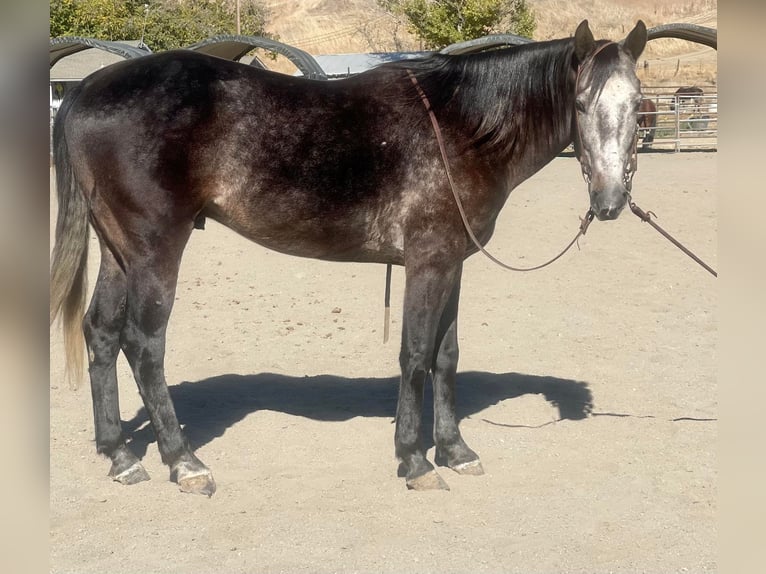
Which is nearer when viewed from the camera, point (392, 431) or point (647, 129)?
point (392, 431)

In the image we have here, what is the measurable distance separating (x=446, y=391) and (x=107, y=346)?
1902mm

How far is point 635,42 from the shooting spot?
13.4ft

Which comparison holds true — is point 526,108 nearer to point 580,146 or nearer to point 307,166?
point 580,146

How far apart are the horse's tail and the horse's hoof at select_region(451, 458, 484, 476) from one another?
2.20 meters

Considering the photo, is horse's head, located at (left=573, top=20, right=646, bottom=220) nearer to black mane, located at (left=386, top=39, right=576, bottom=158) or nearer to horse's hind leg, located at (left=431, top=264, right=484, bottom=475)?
black mane, located at (left=386, top=39, right=576, bottom=158)

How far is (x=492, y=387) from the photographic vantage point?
622cm

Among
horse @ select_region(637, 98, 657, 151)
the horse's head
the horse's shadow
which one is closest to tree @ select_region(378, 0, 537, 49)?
horse @ select_region(637, 98, 657, 151)

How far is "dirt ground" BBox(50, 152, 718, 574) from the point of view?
3844 mm

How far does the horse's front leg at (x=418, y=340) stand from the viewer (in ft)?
14.6

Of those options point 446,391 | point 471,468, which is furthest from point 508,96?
point 471,468
